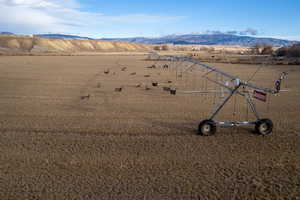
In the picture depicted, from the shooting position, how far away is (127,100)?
17.6 meters

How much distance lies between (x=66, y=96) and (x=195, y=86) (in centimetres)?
1243

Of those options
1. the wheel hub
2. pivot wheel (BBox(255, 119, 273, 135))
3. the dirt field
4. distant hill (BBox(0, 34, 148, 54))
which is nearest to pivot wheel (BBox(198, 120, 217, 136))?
the wheel hub

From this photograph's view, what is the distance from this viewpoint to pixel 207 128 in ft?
33.9

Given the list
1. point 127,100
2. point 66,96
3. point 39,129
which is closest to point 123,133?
point 39,129

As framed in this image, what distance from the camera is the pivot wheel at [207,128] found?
10.3 m

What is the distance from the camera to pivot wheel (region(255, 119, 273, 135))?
34.1 ft

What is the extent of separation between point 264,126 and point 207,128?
2504 mm

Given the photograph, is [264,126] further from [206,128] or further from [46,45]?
[46,45]

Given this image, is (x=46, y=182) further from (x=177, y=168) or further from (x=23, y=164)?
(x=177, y=168)

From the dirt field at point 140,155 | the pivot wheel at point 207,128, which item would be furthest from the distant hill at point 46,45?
the pivot wheel at point 207,128

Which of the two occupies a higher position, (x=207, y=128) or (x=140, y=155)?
(x=207, y=128)

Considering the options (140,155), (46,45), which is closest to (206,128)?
(140,155)

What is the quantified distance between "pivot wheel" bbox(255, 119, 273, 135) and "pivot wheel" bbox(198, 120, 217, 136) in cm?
189

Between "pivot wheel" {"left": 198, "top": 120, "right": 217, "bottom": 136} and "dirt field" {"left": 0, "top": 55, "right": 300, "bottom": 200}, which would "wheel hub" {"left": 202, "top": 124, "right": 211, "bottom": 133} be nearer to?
"pivot wheel" {"left": 198, "top": 120, "right": 217, "bottom": 136}
